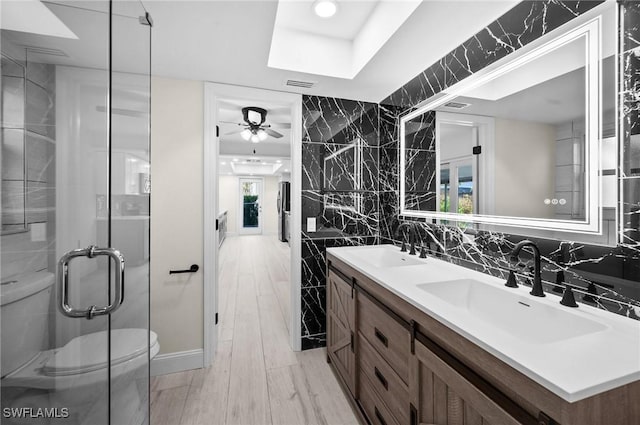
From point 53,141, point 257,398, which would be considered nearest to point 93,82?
point 53,141

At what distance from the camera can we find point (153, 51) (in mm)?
1775

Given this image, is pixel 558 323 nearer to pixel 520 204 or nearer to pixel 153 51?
pixel 520 204

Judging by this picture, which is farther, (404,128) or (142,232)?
(404,128)

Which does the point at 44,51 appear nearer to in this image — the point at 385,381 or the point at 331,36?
the point at 331,36

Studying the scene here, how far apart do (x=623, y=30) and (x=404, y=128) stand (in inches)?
56.0

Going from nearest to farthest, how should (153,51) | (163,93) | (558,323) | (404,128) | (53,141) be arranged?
1. (53,141)
2. (558,323)
3. (153,51)
4. (163,93)
5. (404,128)

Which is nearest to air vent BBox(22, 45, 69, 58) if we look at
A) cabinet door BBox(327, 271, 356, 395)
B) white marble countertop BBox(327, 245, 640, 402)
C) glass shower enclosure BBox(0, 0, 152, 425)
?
glass shower enclosure BBox(0, 0, 152, 425)

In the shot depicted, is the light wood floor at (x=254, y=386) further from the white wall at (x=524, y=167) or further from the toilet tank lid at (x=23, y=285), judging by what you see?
the white wall at (x=524, y=167)

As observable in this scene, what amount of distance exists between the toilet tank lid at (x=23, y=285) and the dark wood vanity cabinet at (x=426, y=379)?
4.31ft

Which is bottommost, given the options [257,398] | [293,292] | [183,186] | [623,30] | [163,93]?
[257,398]

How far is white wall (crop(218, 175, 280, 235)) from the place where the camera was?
1031 centimetres

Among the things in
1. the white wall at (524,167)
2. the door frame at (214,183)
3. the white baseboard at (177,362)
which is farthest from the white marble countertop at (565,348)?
the white baseboard at (177,362)

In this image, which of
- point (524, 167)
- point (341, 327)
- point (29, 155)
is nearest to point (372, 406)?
point (341, 327)

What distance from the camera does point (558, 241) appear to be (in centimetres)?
116
